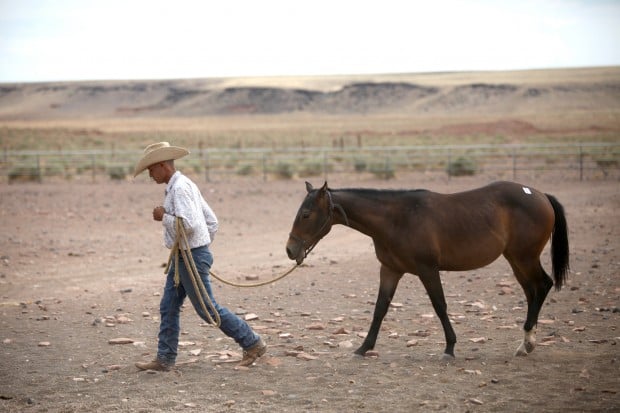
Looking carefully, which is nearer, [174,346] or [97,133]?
[174,346]

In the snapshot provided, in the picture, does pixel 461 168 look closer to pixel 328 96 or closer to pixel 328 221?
pixel 328 221

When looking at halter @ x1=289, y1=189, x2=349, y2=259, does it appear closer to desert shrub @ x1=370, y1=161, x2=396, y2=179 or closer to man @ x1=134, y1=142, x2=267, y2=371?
man @ x1=134, y1=142, x2=267, y2=371

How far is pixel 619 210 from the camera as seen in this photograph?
16328 mm

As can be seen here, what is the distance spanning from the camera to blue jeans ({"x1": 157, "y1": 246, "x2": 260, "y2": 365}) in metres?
6.01

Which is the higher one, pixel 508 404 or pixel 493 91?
pixel 493 91

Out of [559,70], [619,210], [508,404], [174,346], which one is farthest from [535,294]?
[559,70]

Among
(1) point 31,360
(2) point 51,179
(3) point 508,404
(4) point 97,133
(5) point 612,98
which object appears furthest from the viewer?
(5) point 612,98

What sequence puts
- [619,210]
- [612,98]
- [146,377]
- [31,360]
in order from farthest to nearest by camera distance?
1. [612,98]
2. [619,210]
3. [31,360]
4. [146,377]

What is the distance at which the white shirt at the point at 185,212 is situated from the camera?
5863 millimetres

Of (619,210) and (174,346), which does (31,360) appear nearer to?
(174,346)

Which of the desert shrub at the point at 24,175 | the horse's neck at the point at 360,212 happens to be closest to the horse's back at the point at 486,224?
the horse's neck at the point at 360,212

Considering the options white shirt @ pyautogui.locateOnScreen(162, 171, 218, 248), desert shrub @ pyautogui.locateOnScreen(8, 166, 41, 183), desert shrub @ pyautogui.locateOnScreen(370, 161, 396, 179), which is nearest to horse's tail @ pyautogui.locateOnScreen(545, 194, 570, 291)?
white shirt @ pyautogui.locateOnScreen(162, 171, 218, 248)

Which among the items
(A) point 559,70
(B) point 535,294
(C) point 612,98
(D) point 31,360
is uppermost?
(A) point 559,70

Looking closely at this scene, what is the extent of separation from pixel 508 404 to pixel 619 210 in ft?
41.1
